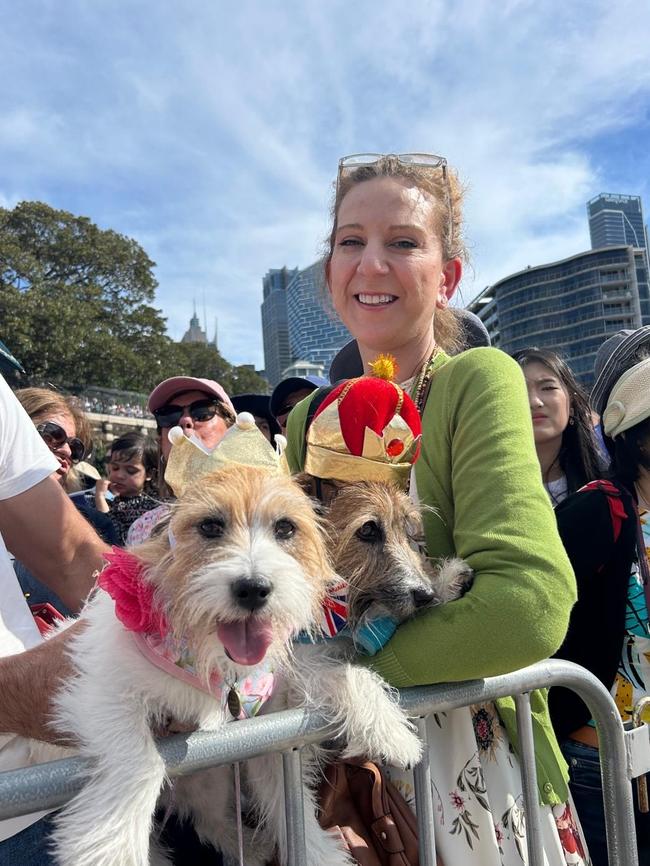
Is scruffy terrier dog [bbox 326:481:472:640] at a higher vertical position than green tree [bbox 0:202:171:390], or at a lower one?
lower

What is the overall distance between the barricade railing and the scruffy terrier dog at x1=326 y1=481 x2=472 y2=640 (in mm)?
216

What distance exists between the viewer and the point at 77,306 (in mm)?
33781

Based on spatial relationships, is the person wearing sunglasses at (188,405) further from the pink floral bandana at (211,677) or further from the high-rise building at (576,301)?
the high-rise building at (576,301)

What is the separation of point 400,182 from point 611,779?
77.6 inches

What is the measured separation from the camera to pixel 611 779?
198 cm

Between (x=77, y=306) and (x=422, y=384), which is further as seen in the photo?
(x=77, y=306)

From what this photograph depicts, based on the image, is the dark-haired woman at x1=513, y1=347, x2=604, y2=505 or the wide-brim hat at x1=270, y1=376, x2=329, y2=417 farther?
the wide-brim hat at x1=270, y1=376, x2=329, y2=417

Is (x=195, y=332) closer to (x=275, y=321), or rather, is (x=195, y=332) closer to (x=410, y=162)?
(x=275, y=321)

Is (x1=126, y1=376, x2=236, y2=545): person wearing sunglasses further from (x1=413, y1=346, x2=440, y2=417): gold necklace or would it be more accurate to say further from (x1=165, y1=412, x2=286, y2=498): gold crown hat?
(x1=165, y1=412, x2=286, y2=498): gold crown hat

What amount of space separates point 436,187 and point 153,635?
1.59 metres

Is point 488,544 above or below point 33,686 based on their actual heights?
above

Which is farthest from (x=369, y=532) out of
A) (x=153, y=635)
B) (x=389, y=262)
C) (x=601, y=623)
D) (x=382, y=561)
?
(x=601, y=623)

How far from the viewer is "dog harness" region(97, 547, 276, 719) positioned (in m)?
1.32

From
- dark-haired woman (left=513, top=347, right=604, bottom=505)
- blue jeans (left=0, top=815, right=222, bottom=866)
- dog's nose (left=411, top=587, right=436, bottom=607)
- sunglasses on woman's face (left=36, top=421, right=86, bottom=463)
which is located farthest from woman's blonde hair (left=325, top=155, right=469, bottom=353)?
sunglasses on woman's face (left=36, top=421, right=86, bottom=463)
